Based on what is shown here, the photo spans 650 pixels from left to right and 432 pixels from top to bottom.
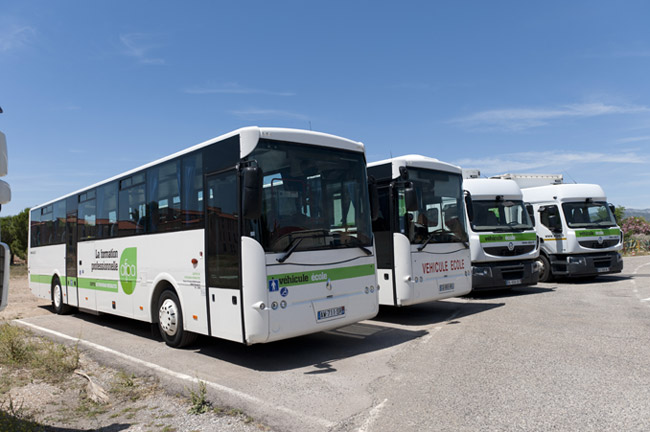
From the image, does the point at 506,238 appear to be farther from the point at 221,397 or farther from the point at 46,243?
the point at 46,243

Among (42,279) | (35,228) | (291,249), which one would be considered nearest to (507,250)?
(291,249)

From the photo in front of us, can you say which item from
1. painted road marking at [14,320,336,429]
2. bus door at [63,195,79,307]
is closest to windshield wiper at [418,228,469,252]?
painted road marking at [14,320,336,429]

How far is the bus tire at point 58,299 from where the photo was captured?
43.7 ft

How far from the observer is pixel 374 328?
30.2ft

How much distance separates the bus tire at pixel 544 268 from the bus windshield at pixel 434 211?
6.77 metres

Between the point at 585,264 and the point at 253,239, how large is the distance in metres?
12.1

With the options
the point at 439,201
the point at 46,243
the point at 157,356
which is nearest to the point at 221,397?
the point at 157,356

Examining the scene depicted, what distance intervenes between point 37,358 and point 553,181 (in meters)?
16.0

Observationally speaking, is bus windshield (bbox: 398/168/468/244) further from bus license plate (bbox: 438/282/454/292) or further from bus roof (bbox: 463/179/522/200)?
bus roof (bbox: 463/179/522/200)

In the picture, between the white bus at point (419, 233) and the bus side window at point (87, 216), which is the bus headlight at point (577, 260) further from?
the bus side window at point (87, 216)

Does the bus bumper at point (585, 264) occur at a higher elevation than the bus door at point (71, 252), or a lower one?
lower

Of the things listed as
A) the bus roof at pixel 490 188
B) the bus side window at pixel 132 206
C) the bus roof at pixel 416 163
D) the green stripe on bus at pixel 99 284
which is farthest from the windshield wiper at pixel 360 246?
the bus roof at pixel 490 188

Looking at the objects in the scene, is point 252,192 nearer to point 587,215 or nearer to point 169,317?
point 169,317

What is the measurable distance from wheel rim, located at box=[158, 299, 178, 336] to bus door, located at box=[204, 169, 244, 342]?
127 cm
